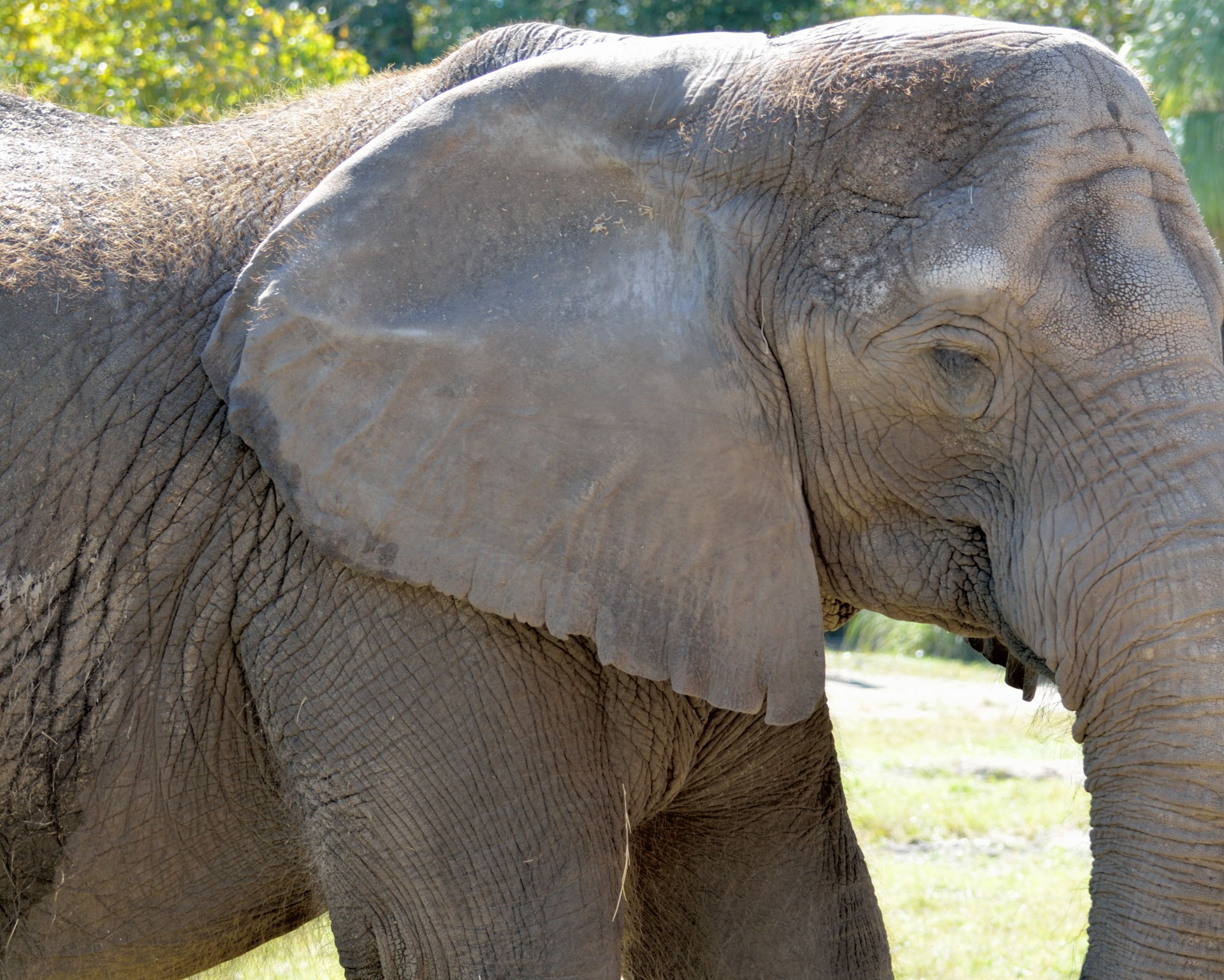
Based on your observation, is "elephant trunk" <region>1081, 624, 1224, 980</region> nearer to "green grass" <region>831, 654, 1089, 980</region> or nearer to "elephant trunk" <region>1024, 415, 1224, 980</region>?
"elephant trunk" <region>1024, 415, 1224, 980</region>

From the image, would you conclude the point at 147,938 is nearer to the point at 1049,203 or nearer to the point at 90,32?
the point at 1049,203

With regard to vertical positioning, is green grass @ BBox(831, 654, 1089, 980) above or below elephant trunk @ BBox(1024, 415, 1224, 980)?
below

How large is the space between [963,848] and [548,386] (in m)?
5.33

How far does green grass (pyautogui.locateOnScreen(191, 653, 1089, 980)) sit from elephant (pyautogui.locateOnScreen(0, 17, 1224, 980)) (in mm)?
709

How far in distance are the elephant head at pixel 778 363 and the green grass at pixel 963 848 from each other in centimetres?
73

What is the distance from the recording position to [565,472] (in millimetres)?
3094

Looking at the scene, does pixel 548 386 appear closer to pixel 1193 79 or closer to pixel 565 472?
pixel 565 472

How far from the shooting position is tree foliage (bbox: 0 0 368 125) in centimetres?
946

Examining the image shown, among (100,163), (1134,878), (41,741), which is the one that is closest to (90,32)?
(100,163)

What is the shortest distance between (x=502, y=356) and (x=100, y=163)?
4.43ft

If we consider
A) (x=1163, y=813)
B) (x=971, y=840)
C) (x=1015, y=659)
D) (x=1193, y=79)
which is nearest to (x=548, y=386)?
(x=1015, y=659)

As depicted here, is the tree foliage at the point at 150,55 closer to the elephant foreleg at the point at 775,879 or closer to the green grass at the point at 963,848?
the green grass at the point at 963,848

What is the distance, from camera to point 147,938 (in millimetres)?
3633

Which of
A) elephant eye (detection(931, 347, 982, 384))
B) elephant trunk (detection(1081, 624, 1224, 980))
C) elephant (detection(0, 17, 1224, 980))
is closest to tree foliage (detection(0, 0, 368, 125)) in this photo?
elephant (detection(0, 17, 1224, 980))
